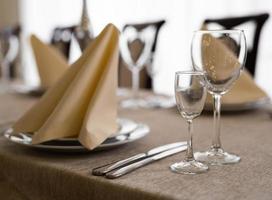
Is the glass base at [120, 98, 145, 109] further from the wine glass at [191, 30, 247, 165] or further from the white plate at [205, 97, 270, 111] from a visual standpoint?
the wine glass at [191, 30, 247, 165]

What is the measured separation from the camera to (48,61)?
4.52 feet

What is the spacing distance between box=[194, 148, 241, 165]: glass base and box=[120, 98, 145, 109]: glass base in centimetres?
52

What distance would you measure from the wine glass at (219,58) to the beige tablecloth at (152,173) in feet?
0.22

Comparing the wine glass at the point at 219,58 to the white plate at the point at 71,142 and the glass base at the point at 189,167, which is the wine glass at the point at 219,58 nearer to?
the glass base at the point at 189,167

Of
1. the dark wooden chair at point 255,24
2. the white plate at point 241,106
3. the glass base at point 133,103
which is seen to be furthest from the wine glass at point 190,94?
the dark wooden chair at point 255,24

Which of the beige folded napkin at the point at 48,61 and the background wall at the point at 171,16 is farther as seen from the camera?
the background wall at the point at 171,16

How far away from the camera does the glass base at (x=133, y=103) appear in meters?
1.27

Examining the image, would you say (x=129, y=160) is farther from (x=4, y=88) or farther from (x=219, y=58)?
(x=4, y=88)

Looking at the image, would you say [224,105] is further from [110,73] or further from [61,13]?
[61,13]

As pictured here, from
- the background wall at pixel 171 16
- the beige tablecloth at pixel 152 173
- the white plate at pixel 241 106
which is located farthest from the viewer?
the background wall at pixel 171 16

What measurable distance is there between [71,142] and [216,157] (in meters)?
0.24

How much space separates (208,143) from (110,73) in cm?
22

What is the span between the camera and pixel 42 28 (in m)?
3.88

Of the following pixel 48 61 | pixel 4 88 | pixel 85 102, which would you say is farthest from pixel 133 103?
pixel 4 88
